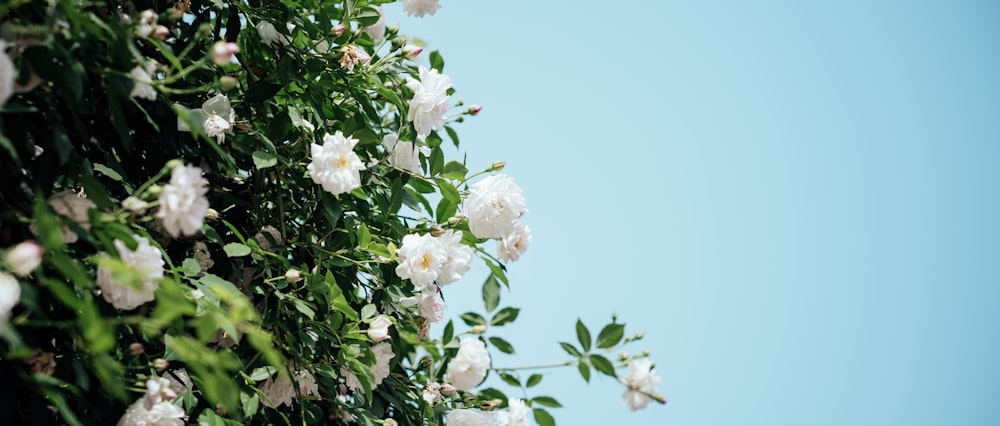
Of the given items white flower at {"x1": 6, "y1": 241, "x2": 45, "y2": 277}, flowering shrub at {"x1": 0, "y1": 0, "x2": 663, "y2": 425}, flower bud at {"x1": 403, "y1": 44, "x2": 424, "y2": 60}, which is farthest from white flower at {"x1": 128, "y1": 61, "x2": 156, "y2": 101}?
flower bud at {"x1": 403, "y1": 44, "x2": 424, "y2": 60}

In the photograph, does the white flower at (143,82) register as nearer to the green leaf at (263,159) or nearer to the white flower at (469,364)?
the green leaf at (263,159)

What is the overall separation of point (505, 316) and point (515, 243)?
0.19 meters

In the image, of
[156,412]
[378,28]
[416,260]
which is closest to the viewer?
[156,412]

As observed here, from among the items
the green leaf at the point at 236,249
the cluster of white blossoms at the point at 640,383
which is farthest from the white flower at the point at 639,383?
the green leaf at the point at 236,249

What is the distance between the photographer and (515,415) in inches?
66.2

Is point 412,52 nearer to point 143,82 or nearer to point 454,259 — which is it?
point 454,259

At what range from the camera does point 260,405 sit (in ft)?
4.93

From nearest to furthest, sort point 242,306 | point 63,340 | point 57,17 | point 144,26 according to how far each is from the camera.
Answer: point 242,306 → point 57,17 → point 144,26 → point 63,340

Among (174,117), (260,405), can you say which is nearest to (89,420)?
(260,405)

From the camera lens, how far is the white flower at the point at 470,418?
1648 millimetres

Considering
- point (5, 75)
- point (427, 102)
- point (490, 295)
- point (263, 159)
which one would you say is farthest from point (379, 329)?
point (5, 75)

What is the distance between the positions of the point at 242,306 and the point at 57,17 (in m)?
0.46

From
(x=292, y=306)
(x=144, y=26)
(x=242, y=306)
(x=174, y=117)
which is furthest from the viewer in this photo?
(x=292, y=306)

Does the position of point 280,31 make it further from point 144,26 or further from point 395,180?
point 144,26
